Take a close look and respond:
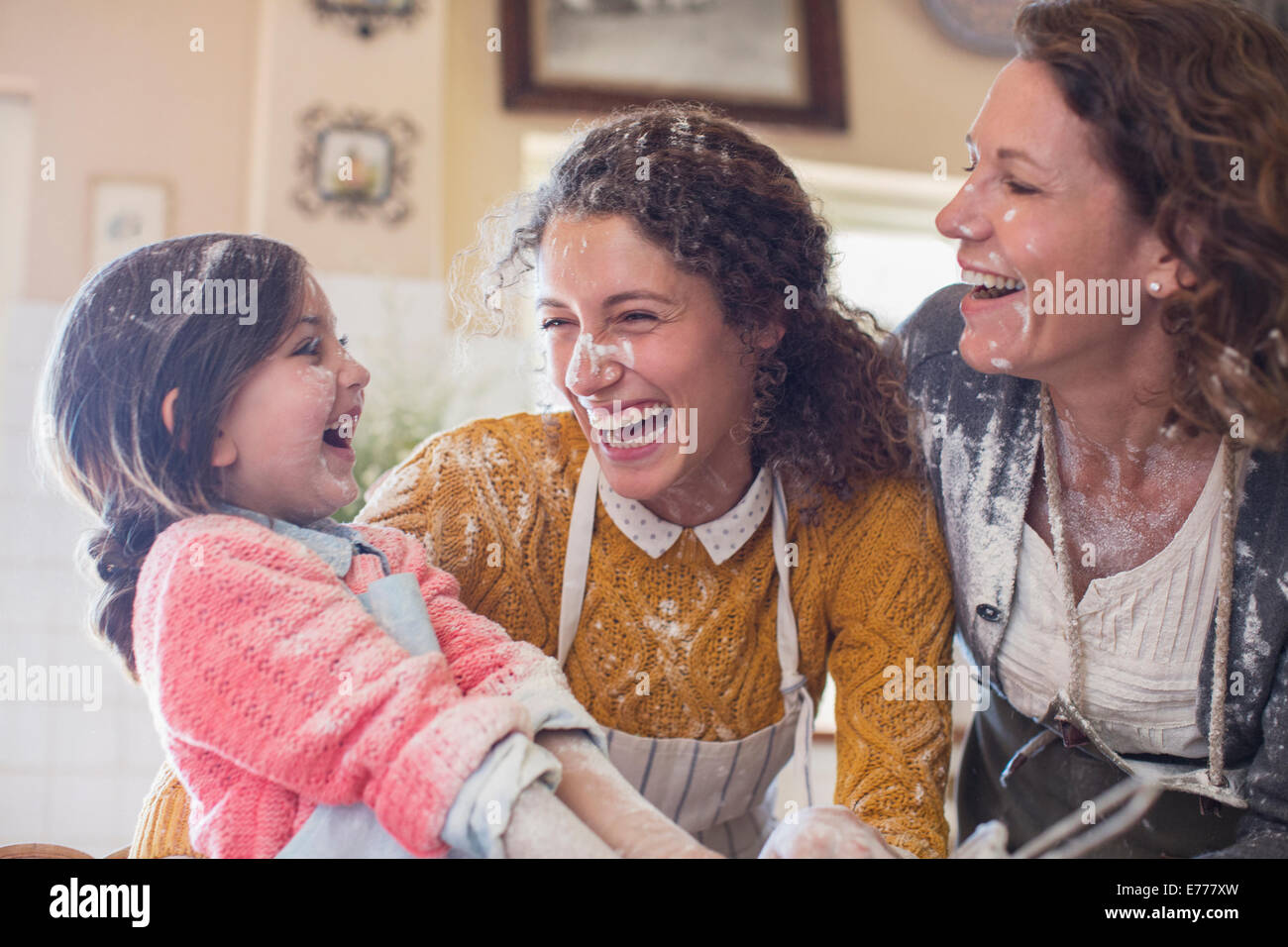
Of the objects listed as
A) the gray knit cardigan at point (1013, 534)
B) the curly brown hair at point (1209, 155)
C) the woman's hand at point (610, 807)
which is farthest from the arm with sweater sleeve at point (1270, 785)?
the woman's hand at point (610, 807)

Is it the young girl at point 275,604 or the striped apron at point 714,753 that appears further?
the striped apron at point 714,753

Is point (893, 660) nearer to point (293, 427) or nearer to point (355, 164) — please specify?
point (293, 427)

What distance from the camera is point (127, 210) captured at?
1164 mm

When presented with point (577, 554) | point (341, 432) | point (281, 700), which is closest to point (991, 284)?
point (577, 554)

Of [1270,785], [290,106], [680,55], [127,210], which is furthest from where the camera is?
[680,55]

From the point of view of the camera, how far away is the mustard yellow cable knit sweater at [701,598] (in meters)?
1.03

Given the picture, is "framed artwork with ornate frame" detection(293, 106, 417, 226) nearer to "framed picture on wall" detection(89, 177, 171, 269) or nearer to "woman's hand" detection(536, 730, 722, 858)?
"framed picture on wall" detection(89, 177, 171, 269)

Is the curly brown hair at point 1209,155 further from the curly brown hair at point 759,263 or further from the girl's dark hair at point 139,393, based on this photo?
the girl's dark hair at point 139,393

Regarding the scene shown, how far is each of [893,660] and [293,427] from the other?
0.63 metres

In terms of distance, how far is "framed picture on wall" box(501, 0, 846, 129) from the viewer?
54.8 inches

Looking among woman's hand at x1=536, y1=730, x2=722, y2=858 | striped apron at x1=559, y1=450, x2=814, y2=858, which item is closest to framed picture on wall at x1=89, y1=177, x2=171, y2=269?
striped apron at x1=559, y1=450, x2=814, y2=858

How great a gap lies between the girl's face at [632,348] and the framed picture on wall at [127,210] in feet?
1.44

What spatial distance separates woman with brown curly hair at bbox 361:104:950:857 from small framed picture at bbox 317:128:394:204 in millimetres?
244
